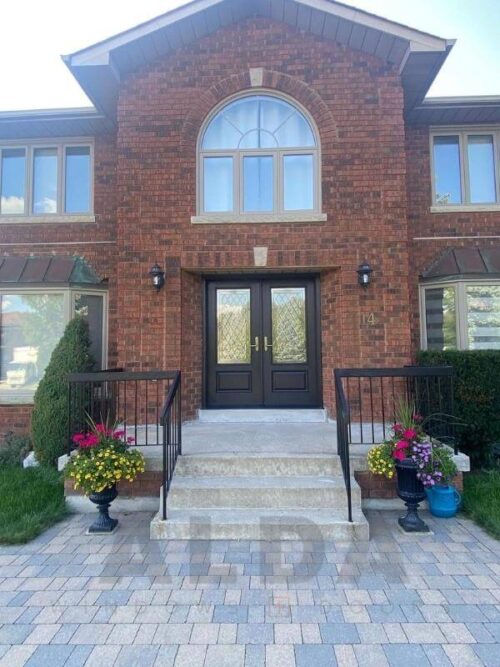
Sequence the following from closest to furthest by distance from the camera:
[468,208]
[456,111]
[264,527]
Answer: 1. [264,527]
2. [456,111]
3. [468,208]

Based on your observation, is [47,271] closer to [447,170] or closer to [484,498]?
[484,498]

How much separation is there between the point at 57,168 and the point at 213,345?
4.30 meters

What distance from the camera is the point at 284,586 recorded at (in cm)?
307

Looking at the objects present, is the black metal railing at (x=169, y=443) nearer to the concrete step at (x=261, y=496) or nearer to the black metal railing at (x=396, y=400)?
the concrete step at (x=261, y=496)

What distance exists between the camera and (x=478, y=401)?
5.46m

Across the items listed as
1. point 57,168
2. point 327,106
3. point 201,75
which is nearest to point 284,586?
point 327,106

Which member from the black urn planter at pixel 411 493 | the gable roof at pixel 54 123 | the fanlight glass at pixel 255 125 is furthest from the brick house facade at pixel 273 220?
the black urn planter at pixel 411 493

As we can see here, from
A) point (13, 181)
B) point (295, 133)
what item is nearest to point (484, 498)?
point (295, 133)

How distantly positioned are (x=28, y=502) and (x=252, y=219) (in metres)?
4.54

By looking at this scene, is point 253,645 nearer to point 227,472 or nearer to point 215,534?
point 215,534

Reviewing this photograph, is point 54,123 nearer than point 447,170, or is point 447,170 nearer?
point 54,123

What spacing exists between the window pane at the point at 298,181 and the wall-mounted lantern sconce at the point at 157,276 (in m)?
2.08

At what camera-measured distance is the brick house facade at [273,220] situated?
A: 5922 mm

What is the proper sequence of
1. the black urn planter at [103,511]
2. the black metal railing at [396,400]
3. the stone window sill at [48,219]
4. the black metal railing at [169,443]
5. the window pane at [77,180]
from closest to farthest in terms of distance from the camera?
the black metal railing at [169,443] < the black urn planter at [103,511] < the black metal railing at [396,400] < the stone window sill at [48,219] < the window pane at [77,180]
